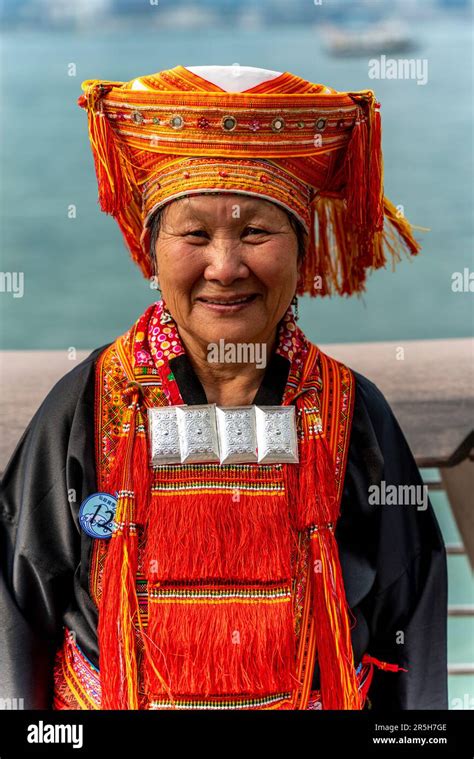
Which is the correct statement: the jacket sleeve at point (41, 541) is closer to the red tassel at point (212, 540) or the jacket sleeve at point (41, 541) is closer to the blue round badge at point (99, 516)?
the blue round badge at point (99, 516)

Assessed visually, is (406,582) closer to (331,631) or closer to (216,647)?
(331,631)

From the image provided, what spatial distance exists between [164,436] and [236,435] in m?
0.14

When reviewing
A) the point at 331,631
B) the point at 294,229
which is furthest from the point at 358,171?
the point at 331,631

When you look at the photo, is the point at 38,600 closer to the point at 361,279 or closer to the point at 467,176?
the point at 361,279

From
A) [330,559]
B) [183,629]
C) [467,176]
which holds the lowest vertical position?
[183,629]

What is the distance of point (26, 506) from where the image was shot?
2111 millimetres

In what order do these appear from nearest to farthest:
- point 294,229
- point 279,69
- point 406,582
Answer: point 294,229
point 406,582
point 279,69

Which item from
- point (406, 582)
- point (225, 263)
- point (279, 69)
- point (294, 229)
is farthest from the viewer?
point (279, 69)

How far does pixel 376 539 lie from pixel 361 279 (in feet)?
1.84

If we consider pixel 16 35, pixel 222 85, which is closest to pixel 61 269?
pixel 16 35

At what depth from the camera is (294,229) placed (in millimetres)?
2037

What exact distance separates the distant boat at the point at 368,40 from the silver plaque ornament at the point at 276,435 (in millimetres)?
1356

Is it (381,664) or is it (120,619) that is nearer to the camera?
(120,619)

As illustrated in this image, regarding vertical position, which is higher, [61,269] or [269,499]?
[61,269]
